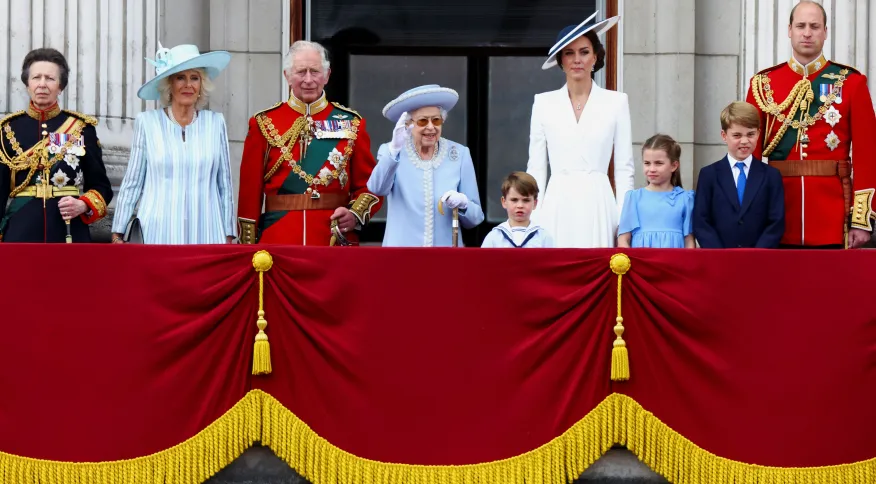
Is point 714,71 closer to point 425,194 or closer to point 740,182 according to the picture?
point 740,182

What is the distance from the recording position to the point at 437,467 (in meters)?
5.46

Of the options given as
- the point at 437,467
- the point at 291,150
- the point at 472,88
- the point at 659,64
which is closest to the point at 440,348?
the point at 437,467

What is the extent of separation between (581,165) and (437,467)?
172 centimetres

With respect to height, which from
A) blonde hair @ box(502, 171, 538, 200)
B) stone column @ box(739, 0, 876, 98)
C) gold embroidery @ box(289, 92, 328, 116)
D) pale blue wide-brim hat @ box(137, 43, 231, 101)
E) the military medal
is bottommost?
blonde hair @ box(502, 171, 538, 200)

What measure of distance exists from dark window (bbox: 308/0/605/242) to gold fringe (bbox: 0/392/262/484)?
15.3 ft

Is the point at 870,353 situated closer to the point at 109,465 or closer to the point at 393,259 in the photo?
the point at 393,259

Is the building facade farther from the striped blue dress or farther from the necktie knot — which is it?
the necktie knot

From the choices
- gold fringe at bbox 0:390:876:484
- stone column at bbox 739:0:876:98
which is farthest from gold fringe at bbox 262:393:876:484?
stone column at bbox 739:0:876:98

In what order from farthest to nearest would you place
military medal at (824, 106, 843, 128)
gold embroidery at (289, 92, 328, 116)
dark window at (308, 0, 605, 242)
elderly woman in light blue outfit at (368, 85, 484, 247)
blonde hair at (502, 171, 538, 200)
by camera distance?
dark window at (308, 0, 605, 242) → gold embroidery at (289, 92, 328, 116) → military medal at (824, 106, 843, 128) → elderly woman in light blue outfit at (368, 85, 484, 247) → blonde hair at (502, 171, 538, 200)

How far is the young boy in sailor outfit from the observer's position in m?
6.10

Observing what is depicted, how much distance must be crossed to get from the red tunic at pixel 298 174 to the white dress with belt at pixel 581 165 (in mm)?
777

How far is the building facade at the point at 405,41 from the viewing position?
7789 millimetres

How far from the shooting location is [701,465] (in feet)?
17.8

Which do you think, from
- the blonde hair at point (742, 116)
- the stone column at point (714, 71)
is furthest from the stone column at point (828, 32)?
the blonde hair at point (742, 116)
